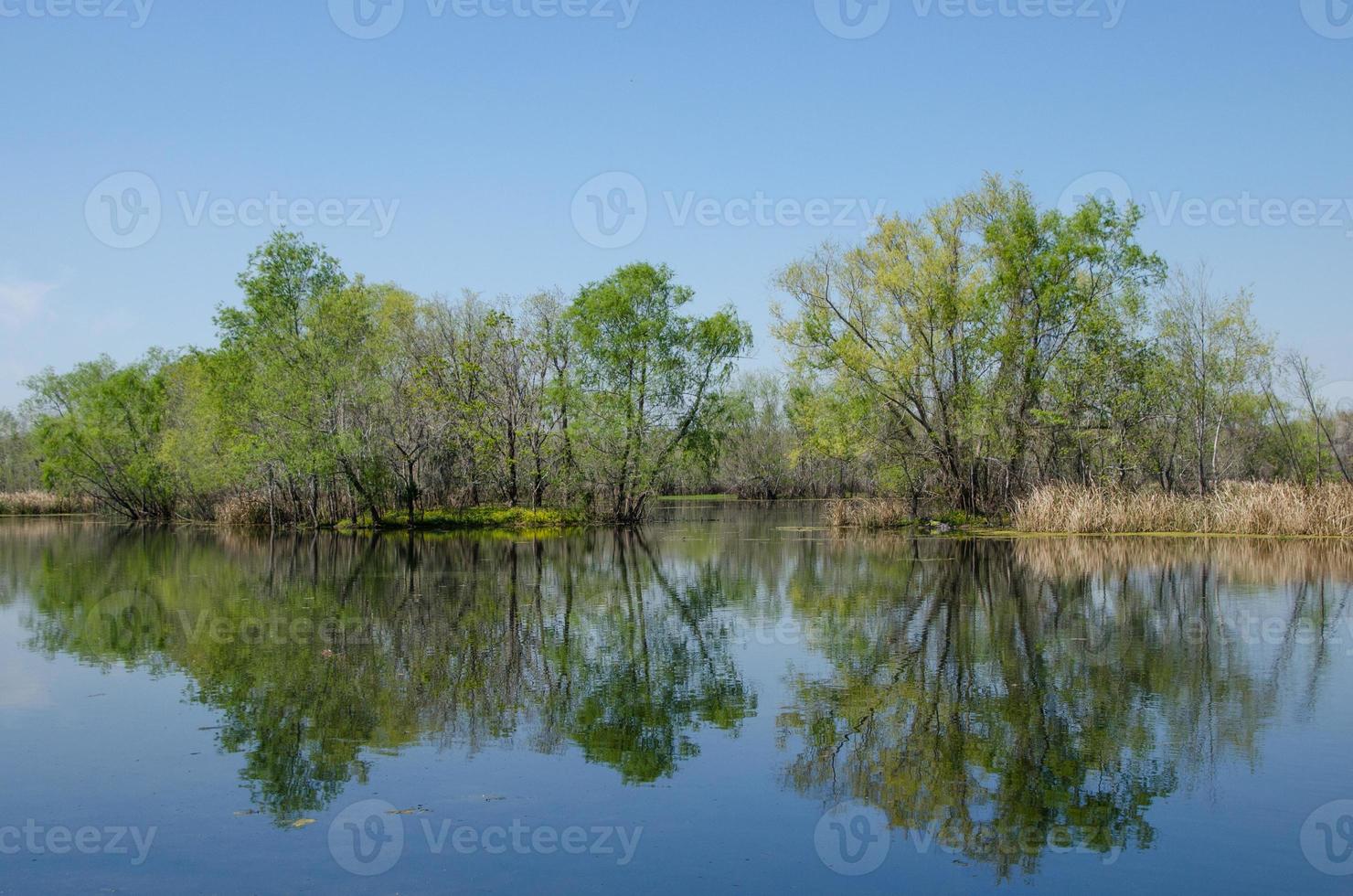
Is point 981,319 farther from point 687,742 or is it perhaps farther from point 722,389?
point 687,742

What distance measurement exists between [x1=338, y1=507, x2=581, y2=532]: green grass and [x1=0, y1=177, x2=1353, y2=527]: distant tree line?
2.18 feet

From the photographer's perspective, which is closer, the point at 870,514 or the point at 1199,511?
the point at 1199,511

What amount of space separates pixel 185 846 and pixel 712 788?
3777 millimetres

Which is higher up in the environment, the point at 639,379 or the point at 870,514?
the point at 639,379

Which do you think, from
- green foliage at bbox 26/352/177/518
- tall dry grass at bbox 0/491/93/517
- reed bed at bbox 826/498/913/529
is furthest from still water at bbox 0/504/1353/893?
tall dry grass at bbox 0/491/93/517

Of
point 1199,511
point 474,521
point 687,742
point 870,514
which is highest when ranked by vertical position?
point 1199,511

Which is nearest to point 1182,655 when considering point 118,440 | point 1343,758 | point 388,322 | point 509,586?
point 1343,758

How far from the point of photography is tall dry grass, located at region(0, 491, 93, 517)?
69250mm

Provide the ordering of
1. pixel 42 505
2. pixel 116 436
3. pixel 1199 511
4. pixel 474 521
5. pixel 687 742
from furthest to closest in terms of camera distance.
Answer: pixel 42 505, pixel 116 436, pixel 474 521, pixel 1199 511, pixel 687 742

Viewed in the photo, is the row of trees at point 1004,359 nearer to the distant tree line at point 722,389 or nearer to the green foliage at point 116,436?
the distant tree line at point 722,389

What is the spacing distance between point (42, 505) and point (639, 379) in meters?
48.3

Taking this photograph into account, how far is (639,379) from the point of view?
46.1 m

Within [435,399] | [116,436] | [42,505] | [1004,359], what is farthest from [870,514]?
[42,505]

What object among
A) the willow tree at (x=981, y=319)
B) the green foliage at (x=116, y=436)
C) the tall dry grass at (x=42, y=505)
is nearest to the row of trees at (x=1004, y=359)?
the willow tree at (x=981, y=319)
